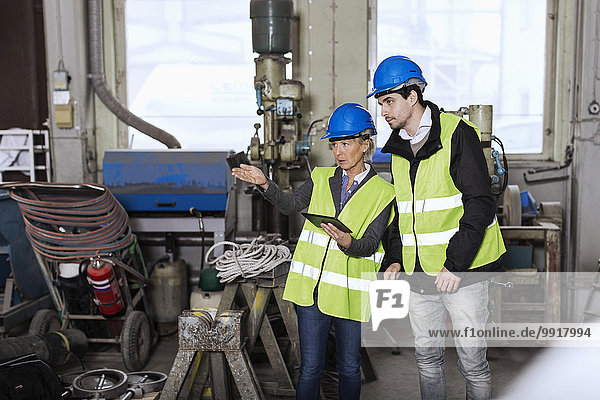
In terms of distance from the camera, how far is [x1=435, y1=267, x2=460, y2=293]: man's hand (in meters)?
2.03

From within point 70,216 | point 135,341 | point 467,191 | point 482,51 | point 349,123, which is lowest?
point 135,341

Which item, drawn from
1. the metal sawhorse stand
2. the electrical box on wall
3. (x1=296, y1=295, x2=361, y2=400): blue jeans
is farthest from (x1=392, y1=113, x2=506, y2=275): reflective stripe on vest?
the electrical box on wall

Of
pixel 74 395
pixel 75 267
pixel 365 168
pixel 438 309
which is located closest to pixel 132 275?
pixel 75 267

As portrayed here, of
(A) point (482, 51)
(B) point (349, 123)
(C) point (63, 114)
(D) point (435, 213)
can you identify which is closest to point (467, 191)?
(D) point (435, 213)

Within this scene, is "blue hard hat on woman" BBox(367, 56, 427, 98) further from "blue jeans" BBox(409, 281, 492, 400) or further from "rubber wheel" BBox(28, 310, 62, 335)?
"rubber wheel" BBox(28, 310, 62, 335)

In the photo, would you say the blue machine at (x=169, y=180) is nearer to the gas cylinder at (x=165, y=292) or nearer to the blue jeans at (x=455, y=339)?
the gas cylinder at (x=165, y=292)

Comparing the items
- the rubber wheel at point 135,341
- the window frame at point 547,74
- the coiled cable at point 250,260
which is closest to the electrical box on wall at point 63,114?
the rubber wheel at point 135,341

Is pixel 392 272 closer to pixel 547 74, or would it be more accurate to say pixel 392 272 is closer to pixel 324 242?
pixel 324 242

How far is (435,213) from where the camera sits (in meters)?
2.10

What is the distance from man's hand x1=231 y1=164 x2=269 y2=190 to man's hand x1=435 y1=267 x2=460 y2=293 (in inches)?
30.5

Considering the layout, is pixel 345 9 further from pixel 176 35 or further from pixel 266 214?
pixel 266 214

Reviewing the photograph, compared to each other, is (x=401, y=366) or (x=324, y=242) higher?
(x=324, y=242)

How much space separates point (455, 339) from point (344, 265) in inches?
19.1

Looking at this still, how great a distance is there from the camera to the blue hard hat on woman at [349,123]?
7.50 feet
